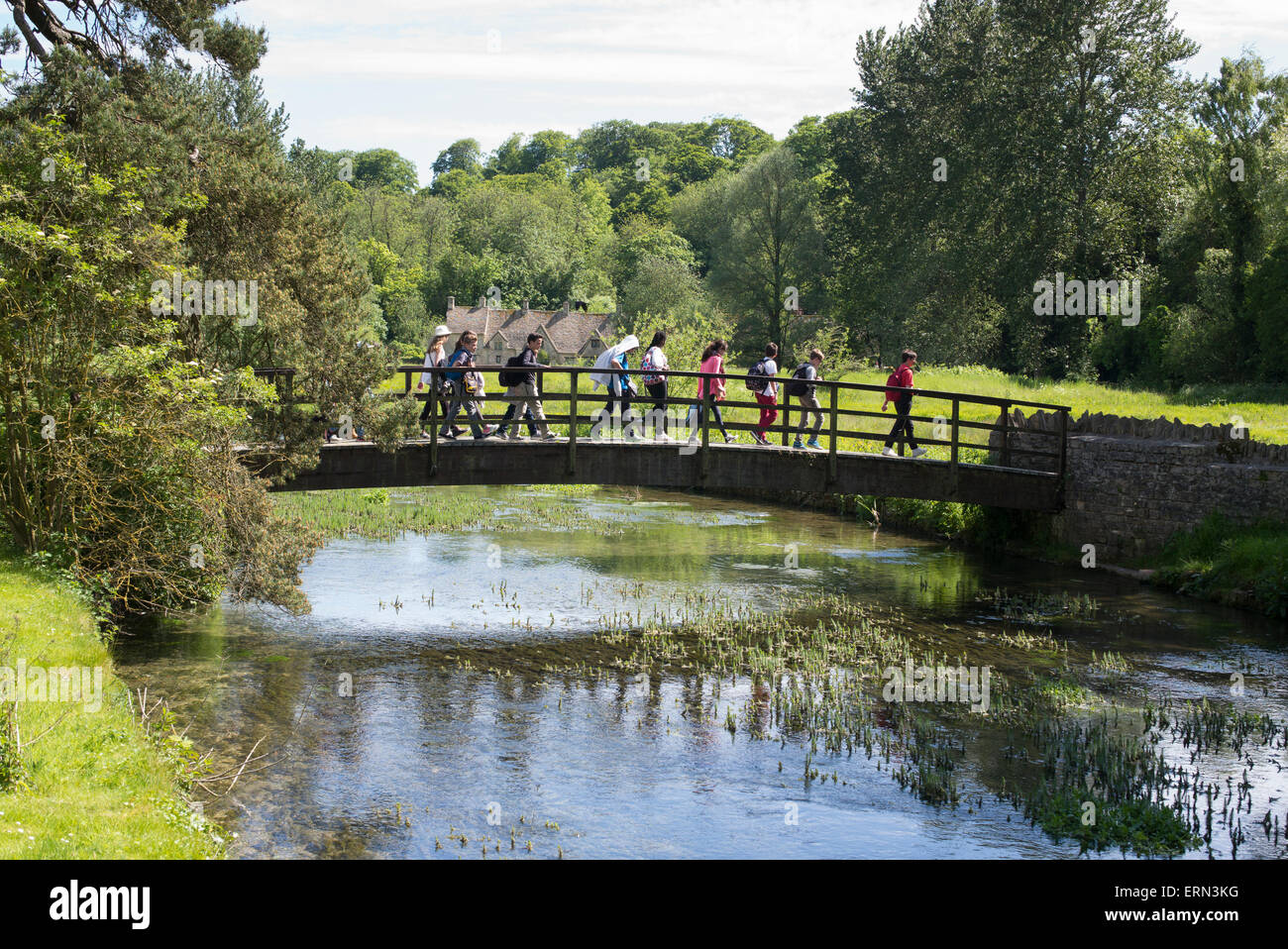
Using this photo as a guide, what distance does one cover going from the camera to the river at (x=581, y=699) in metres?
9.73

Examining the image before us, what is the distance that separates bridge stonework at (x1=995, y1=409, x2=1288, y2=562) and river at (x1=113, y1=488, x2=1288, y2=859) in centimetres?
110

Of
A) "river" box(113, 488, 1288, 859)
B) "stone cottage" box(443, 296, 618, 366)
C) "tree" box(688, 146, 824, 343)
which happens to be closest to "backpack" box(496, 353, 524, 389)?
"river" box(113, 488, 1288, 859)

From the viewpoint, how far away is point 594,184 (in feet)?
423

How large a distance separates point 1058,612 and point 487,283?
289 feet

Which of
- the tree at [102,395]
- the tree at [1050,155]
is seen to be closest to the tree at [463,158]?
the tree at [1050,155]

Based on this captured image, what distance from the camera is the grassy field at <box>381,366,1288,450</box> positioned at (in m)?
25.1

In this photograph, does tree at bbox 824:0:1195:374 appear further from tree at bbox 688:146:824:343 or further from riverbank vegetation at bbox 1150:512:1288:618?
tree at bbox 688:146:824:343

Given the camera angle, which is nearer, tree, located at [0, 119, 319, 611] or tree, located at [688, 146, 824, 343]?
tree, located at [0, 119, 319, 611]

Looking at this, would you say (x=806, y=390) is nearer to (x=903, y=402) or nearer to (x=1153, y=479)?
(x=903, y=402)

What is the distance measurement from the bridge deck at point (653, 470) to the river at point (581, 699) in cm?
162

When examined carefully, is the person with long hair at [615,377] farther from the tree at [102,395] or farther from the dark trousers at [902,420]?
the tree at [102,395]

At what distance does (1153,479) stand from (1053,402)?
408 inches
